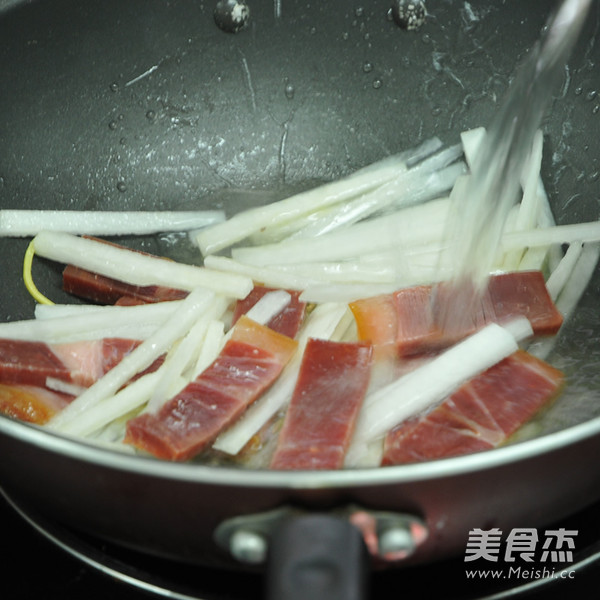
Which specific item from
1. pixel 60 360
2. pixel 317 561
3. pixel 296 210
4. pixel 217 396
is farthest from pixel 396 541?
pixel 296 210

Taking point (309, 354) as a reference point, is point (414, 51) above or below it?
above

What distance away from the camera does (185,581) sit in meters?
1.33

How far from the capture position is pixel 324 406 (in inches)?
56.5

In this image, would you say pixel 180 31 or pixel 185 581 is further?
pixel 180 31

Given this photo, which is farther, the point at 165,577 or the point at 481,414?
the point at 481,414

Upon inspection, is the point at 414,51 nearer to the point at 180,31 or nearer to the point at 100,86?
the point at 180,31

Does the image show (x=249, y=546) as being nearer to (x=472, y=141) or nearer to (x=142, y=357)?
(x=142, y=357)

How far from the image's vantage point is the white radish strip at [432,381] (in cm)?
151

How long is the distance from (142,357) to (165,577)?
522mm

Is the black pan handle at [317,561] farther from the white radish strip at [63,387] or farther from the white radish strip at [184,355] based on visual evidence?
the white radish strip at [63,387]

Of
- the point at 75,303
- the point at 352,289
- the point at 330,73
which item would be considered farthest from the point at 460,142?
the point at 75,303

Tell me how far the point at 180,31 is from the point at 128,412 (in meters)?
1.12

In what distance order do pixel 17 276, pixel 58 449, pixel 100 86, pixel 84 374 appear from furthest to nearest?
pixel 100 86 → pixel 17 276 → pixel 84 374 → pixel 58 449

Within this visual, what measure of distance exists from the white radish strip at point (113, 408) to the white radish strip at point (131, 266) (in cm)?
29
